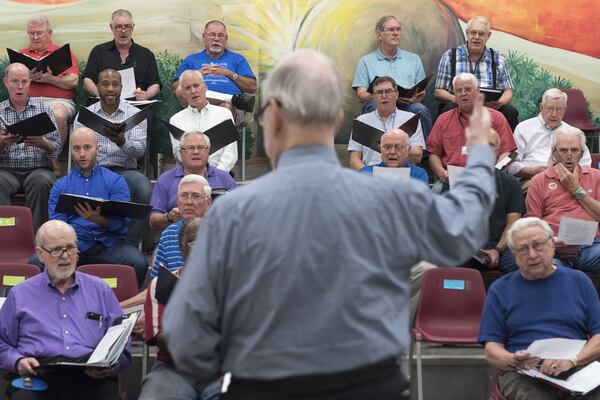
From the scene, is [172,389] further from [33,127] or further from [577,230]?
[33,127]

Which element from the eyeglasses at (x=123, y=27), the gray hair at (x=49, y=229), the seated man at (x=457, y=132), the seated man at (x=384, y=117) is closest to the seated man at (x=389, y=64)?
the seated man at (x=384, y=117)

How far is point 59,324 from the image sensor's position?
521cm

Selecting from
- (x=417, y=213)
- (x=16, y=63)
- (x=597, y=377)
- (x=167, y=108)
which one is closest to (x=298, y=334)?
(x=417, y=213)

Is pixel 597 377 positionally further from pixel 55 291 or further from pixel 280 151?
pixel 280 151

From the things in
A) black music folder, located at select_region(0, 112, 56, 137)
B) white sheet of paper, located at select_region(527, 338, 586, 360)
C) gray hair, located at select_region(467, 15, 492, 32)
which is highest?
gray hair, located at select_region(467, 15, 492, 32)

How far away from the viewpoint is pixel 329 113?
2221 millimetres

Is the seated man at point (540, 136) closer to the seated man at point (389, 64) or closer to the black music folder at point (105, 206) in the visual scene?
the seated man at point (389, 64)

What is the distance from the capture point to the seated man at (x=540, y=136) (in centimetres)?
805

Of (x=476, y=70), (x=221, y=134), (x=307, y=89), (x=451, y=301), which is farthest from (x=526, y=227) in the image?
(x=476, y=70)

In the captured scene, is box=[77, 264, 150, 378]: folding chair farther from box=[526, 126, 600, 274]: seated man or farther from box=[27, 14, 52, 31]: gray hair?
box=[27, 14, 52, 31]: gray hair

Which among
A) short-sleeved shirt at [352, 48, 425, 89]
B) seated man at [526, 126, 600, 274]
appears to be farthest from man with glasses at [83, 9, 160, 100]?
seated man at [526, 126, 600, 274]

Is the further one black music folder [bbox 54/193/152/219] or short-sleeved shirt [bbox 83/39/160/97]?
short-sleeved shirt [bbox 83/39/160/97]

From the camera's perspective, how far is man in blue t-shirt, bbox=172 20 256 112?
8.77m

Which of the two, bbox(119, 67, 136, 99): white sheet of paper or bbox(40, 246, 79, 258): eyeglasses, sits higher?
bbox(119, 67, 136, 99): white sheet of paper
